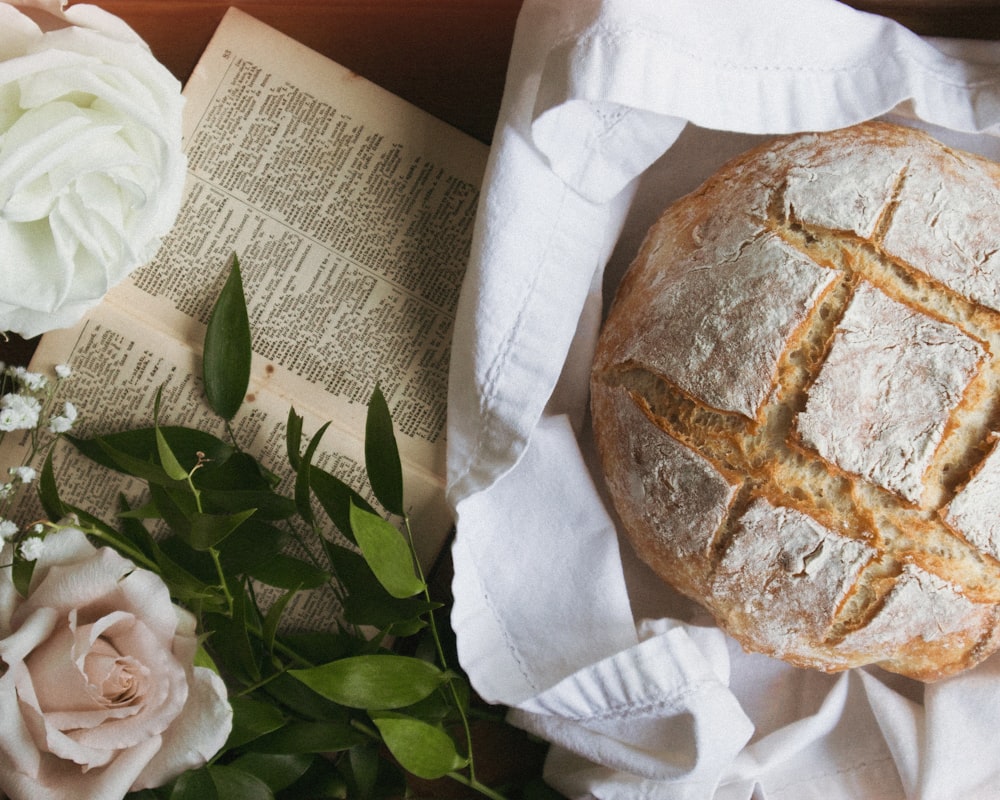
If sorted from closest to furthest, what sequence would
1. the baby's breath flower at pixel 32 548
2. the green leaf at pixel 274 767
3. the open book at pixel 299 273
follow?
the baby's breath flower at pixel 32 548 → the green leaf at pixel 274 767 → the open book at pixel 299 273

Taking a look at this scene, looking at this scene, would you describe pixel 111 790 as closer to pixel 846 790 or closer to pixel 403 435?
pixel 403 435

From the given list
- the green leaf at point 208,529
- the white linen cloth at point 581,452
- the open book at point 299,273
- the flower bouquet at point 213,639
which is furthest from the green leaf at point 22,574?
the white linen cloth at point 581,452

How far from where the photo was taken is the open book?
84cm

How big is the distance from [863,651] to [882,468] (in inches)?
6.1

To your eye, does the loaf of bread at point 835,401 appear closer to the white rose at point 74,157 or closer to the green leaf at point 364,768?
the green leaf at point 364,768

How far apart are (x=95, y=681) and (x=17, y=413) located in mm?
200

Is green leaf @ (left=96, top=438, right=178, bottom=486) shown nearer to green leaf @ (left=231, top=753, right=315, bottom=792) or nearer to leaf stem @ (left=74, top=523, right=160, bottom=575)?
leaf stem @ (left=74, top=523, right=160, bottom=575)

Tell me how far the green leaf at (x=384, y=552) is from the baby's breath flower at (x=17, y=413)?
0.84 feet

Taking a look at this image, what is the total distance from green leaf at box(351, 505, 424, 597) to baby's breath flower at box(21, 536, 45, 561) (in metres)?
0.21

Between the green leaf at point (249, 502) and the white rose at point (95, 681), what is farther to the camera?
the green leaf at point (249, 502)

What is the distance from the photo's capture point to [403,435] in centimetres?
85

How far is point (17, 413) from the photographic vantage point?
66 cm

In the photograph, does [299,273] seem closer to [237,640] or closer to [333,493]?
[333,493]

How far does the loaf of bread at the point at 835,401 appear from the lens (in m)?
0.65
